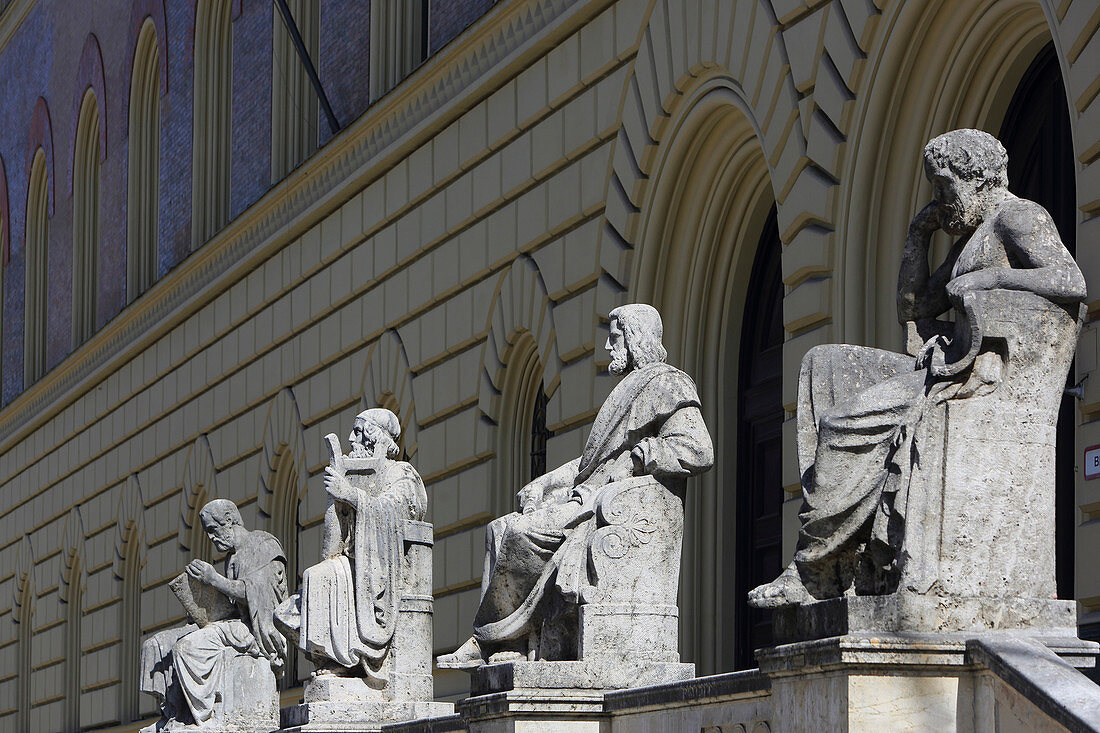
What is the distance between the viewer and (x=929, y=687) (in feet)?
20.3

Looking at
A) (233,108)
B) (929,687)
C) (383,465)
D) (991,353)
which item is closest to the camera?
(929,687)

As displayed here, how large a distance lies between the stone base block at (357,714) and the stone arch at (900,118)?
3570 mm

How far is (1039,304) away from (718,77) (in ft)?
A: 26.6

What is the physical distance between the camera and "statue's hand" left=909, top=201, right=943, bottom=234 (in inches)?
286

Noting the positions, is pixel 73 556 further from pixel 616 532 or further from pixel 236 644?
pixel 616 532

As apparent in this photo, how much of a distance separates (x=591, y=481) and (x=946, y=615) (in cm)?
308

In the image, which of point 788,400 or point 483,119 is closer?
point 788,400

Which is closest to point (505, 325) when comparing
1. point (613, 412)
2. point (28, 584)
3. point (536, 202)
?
point (536, 202)

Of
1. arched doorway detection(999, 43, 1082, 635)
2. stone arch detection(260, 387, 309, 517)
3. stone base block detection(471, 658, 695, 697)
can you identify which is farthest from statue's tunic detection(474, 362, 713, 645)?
stone arch detection(260, 387, 309, 517)

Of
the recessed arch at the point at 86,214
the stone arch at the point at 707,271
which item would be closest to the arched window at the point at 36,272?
the recessed arch at the point at 86,214

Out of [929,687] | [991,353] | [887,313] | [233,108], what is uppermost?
[233,108]

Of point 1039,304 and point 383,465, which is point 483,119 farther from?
point 1039,304

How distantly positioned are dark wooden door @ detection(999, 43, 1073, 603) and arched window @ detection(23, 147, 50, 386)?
89.9 ft

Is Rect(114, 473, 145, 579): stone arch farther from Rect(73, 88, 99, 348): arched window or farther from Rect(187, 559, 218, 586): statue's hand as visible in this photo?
Rect(187, 559, 218, 586): statue's hand
